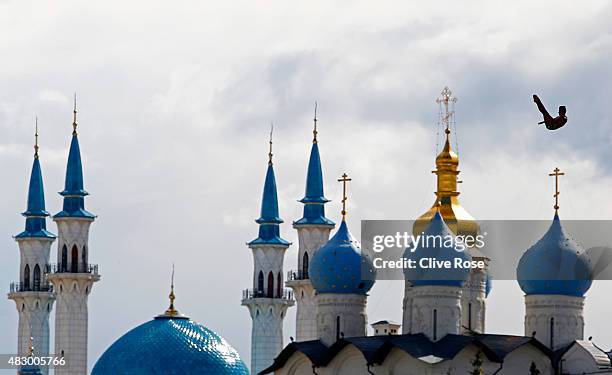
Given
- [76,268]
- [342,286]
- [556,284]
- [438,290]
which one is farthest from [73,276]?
[556,284]

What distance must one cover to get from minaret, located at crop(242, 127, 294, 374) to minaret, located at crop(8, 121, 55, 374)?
8.50m

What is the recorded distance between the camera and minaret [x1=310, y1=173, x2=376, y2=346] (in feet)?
234

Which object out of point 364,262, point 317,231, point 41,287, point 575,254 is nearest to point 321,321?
point 364,262

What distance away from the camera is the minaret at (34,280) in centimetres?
9381

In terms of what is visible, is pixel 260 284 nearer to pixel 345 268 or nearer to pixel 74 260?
pixel 74 260

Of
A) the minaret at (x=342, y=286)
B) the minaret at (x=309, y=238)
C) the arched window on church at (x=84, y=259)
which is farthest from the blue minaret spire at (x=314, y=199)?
the minaret at (x=342, y=286)

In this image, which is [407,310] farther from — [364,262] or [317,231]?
[317,231]

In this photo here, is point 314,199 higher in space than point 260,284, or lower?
higher

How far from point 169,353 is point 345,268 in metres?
9.60

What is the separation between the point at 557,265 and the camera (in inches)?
2687

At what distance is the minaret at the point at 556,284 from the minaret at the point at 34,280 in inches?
1183

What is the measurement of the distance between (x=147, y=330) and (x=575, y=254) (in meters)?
18.0

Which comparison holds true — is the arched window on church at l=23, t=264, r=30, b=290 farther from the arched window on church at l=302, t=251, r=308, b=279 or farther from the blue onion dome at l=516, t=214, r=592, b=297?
the blue onion dome at l=516, t=214, r=592, b=297

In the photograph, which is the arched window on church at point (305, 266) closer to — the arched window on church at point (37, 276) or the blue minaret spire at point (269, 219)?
the blue minaret spire at point (269, 219)
